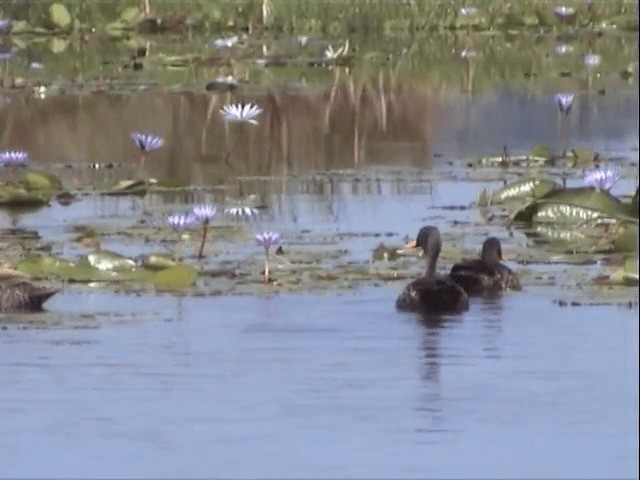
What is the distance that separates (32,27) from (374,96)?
8.13 m

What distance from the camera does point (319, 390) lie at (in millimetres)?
5457

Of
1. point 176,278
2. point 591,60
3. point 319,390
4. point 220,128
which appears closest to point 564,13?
point 591,60

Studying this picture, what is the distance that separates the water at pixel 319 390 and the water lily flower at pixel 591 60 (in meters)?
11.2

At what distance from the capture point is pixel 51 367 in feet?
19.1

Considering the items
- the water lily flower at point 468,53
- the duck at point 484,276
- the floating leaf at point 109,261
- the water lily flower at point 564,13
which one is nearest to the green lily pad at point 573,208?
the duck at point 484,276

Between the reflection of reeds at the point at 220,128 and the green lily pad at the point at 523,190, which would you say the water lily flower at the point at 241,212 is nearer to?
the green lily pad at the point at 523,190

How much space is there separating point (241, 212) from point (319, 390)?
11.2ft

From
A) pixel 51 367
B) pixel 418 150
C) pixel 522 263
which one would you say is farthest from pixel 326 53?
pixel 51 367

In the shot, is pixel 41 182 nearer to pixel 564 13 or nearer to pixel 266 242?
pixel 266 242

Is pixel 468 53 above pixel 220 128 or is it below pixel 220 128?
above

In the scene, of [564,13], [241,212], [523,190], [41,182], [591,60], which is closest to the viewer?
[241,212]

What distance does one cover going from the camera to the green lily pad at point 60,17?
2236 centimetres

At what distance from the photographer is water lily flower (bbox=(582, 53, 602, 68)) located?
17891 mm

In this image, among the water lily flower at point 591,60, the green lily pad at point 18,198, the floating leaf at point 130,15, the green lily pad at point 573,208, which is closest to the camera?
the green lily pad at point 573,208
